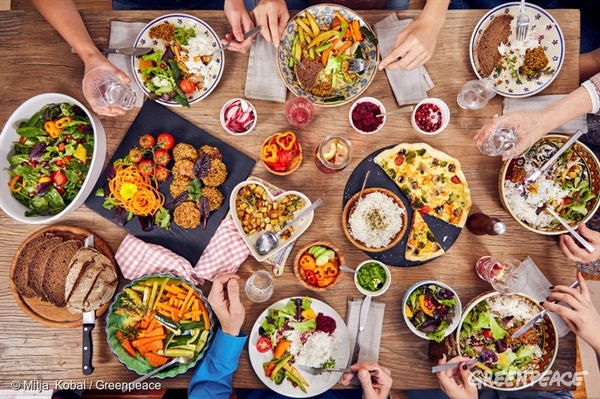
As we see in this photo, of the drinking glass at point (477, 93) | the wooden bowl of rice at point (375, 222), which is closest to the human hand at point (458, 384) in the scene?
the wooden bowl of rice at point (375, 222)

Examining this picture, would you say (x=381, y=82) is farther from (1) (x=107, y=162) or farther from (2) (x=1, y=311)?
(2) (x=1, y=311)

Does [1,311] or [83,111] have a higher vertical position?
[83,111]

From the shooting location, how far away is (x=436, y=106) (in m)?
2.43

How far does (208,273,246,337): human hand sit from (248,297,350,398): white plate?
131 millimetres

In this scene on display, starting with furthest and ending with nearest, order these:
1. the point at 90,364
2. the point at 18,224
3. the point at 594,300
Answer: the point at 594,300 < the point at 18,224 < the point at 90,364

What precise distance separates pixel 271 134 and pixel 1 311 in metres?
1.95

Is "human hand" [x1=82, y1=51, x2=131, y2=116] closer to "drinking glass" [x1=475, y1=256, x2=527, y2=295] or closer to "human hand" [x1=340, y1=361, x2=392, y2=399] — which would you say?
"human hand" [x1=340, y1=361, x2=392, y2=399]

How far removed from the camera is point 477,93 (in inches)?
94.6

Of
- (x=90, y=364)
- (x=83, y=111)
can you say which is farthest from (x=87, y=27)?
(x=90, y=364)

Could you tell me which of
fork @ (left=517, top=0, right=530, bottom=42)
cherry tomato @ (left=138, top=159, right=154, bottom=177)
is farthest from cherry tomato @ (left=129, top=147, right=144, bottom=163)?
fork @ (left=517, top=0, right=530, bottom=42)

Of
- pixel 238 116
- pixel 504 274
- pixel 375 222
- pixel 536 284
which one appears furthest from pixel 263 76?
pixel 536 284

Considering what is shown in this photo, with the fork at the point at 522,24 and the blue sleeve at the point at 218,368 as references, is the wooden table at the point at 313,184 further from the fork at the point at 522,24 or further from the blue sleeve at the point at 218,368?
the fork at the point at 522,24

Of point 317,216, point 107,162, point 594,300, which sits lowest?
point 594,300

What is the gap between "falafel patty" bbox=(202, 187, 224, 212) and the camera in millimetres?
2385
